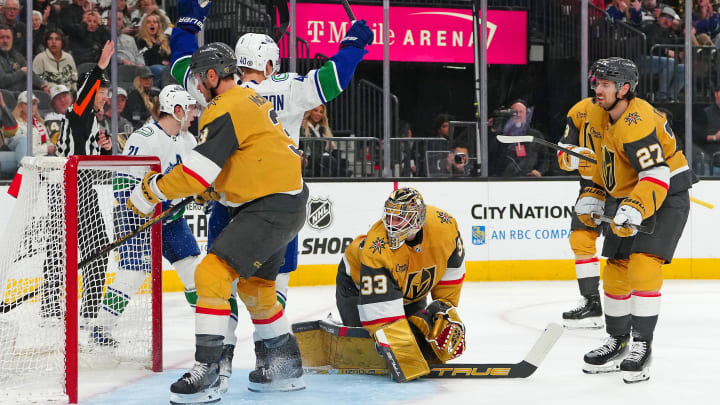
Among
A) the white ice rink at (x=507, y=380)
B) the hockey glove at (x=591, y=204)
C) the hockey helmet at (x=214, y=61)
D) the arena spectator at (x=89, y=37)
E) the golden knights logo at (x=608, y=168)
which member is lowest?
the white ice rink at (x=507, y=380)

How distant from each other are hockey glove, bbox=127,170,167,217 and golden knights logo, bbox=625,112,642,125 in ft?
5.37

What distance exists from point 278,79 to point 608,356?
1598mm

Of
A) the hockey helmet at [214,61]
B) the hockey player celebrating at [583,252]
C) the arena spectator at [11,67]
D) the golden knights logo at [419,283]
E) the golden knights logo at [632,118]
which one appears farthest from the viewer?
the arena spectator at [11,67]

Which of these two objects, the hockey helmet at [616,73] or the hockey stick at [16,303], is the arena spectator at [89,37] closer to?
the hockey stick at [16,303]

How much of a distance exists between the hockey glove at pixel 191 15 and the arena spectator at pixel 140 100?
9.55ft

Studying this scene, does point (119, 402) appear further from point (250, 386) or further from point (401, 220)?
point (401, 220)

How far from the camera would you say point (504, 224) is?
691 centimetres

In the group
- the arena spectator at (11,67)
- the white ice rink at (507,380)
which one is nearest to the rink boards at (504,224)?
the white ice rink at (507,380)

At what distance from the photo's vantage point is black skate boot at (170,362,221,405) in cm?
299

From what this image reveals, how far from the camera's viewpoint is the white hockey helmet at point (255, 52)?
138 inches

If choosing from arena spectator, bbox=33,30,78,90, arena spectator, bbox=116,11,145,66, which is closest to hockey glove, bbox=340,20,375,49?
arena spectator, bbox=116,11,145,66

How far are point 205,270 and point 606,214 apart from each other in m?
1.72

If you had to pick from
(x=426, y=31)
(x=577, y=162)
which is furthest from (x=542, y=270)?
(x=577, y=162)

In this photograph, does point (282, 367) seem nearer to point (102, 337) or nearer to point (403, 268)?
point (403, 268)
